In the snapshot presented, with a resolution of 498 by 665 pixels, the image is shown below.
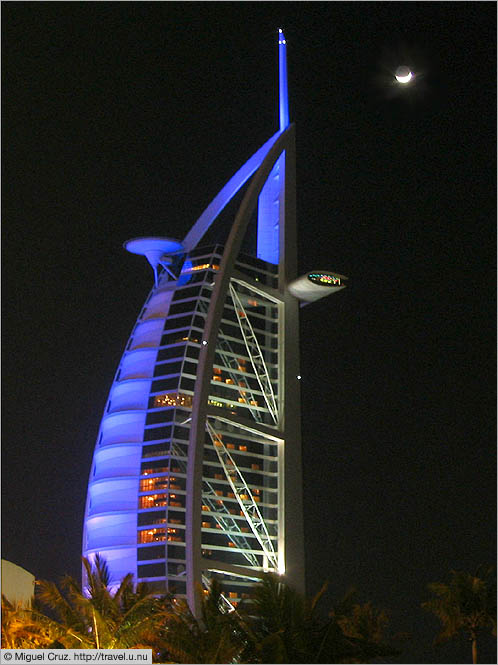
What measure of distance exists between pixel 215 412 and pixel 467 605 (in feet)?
57.3

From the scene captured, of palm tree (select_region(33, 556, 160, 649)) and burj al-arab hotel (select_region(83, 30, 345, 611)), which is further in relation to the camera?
burj al-arab hotel (select_region(83, 30, 345, 611))

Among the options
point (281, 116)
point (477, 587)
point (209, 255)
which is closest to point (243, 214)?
point (209, 255)

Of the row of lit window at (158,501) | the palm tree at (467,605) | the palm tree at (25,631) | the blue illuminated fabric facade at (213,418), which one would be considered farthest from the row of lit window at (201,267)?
the palm tree at (25,631)

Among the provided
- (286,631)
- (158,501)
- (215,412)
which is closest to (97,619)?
(286,631)

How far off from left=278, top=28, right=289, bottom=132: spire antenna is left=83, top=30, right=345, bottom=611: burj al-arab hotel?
1957 millimetres

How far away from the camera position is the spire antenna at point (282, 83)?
7512 centimetres

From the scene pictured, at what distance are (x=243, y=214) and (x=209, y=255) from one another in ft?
15.2

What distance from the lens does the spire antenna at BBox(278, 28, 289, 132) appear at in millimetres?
75125

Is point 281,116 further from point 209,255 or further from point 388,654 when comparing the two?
point 388,654

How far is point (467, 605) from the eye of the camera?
2002 inches

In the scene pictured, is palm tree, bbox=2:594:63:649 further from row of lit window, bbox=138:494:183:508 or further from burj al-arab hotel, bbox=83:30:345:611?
row of lit window, bbox=138:494:183:508

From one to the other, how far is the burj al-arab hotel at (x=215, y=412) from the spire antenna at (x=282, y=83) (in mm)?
1957

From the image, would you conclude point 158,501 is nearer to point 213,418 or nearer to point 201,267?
point 213,418

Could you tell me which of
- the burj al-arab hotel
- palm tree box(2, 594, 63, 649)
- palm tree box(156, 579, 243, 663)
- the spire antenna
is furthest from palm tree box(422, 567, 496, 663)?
the spire antenna
